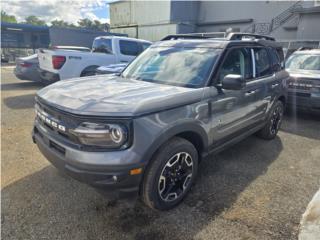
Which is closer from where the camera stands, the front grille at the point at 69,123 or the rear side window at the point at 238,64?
the front grille at the point at 69,123

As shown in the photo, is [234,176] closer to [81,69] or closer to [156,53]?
[156,53]

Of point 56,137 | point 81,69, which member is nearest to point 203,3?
point 81,69

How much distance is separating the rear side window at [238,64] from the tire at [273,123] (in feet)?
3.90

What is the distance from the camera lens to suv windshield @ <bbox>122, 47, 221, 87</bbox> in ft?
10.2

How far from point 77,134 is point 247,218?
6.31 ft

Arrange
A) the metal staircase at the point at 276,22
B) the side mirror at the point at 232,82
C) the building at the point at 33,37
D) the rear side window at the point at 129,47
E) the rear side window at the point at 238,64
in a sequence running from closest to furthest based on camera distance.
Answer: the side mirror at the point at 232,82 → the rear side window at the point at 238,64 → the rear side window at the point at 129,47 → the metal staircase at the point at 276,22 → the building at the point at 33,37

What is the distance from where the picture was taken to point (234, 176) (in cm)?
352

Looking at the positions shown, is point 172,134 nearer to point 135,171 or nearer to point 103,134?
A: point 135,171

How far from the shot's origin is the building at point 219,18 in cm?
2153

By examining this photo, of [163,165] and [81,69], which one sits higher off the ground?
[81,69]

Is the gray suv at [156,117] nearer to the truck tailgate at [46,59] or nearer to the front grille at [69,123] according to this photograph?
the front grille at [69,123]

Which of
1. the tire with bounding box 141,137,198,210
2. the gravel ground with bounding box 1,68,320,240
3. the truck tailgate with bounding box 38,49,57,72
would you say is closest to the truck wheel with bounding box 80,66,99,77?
the truck tailgate with bounding box 38,49,57,72

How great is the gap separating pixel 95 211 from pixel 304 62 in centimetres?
677

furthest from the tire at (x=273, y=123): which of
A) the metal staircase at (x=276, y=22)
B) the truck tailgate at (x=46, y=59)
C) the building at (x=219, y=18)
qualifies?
the metal staircase at (x=276, y=22)
